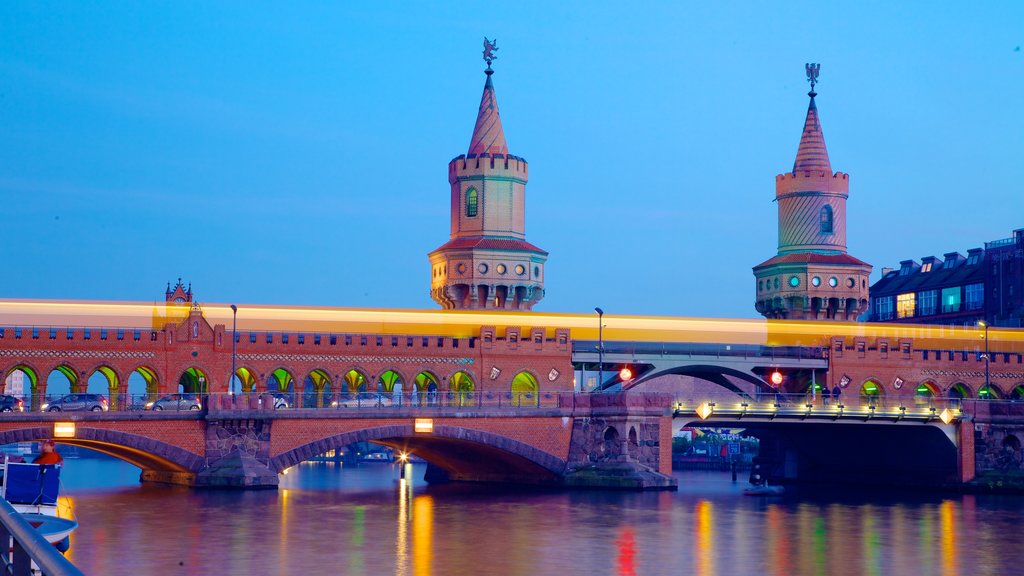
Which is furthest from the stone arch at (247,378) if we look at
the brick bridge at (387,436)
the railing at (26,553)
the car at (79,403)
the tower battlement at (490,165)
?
the railing at (26,553)

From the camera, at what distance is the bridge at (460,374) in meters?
71.8

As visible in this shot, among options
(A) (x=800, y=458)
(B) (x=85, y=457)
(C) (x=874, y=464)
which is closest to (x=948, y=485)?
(C) (x=874, y=464)

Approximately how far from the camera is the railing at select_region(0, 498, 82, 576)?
43.9 feet

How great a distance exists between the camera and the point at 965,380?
340 feet

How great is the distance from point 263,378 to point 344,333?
24.1ft

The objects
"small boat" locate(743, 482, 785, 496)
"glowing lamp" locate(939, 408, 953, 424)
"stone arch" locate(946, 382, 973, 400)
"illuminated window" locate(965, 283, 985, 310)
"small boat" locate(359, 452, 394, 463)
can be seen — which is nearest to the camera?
"glowing lamp" locate(939, 408, 953, 424)

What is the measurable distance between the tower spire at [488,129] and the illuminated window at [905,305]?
63.3m

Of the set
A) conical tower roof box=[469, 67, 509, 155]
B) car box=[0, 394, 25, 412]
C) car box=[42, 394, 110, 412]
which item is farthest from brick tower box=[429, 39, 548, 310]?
car box=[0, 394, 25, 412]

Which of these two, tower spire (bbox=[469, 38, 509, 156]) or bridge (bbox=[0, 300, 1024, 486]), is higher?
tower spire (bbox=[469, 38, 509, 156])

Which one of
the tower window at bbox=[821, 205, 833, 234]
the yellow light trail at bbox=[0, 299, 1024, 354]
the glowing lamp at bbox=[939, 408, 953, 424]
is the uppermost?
the tower window at bbox=[821, 205, 833, 234]

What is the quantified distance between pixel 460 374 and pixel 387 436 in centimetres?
2185

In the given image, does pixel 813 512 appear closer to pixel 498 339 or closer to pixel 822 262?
pixel 498 339

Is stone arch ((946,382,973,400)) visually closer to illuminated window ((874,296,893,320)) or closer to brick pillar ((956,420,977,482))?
brick pillar ((956,420,977,482))

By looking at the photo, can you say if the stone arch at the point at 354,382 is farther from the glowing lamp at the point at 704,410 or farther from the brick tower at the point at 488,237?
the glowing lamp at the point at 704,410
